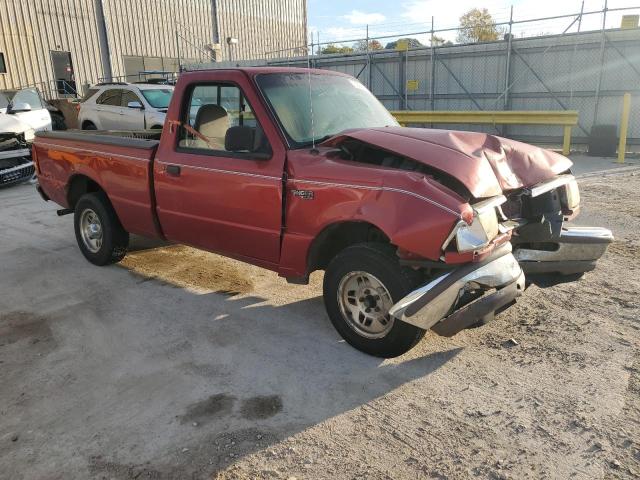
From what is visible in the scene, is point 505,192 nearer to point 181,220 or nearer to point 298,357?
point 298,357

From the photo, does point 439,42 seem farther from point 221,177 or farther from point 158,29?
point 158,29

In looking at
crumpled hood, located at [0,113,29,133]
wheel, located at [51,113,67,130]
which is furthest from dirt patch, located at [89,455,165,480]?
wheel, located at [51,113,67,130]

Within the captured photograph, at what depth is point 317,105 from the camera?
4.42m

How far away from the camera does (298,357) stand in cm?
385

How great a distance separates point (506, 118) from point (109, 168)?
11.1 meters

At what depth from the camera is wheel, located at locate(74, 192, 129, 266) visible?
5684mm

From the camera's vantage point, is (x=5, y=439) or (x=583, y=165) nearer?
(x=5, y=439)

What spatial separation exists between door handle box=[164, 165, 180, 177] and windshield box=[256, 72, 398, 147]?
3.59 feet

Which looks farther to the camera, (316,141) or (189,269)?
(189,269)

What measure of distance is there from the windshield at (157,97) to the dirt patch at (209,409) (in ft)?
35.9

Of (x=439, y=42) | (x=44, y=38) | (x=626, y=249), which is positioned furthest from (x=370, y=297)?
(x=44, y=38)

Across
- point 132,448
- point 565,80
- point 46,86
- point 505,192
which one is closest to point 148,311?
point 132,448

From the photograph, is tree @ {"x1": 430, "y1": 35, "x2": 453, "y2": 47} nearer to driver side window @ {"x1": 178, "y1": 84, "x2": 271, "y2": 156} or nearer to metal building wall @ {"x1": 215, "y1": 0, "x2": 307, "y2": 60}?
driver side window @ {"x1": 178, "y1": 84, "x2": 271, "y2": 156}

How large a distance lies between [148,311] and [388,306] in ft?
7.51
